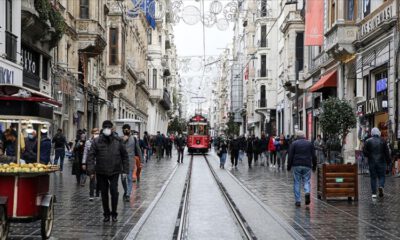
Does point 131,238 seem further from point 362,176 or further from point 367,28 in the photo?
point 367,28

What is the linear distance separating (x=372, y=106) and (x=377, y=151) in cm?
1303

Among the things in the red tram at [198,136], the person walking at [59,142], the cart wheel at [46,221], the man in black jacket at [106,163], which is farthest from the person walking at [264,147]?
the cart wheel at [46,221]

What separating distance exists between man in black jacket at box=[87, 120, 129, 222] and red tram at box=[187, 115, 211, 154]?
4749 cm

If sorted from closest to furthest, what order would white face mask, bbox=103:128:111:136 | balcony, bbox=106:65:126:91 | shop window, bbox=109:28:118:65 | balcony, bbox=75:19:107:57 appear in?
white face mask, bbox=103:128:111:136 → balcony, bbox=75:19:107:57 → balcony, bbox=106:65:126:91 → shop window, bbox=109:28:118:65

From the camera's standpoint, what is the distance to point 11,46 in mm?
22469

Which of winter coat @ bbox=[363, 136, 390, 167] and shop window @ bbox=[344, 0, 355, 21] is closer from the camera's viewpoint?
winter coat @ bbox=[363, 136, 390, 167]

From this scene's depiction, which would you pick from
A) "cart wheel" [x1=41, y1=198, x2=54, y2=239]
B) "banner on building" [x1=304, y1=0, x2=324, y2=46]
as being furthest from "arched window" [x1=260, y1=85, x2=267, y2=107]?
"cart wheel" [x1=41, y1=198, x2=54, y2=239]

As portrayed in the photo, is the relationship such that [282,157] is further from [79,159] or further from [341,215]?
[341,215]

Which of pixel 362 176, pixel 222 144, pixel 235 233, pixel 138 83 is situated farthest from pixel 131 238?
pixel 138 83

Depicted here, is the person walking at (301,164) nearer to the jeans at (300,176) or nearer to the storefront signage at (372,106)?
the jeans at (300,176)

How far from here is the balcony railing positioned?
72.7 feet

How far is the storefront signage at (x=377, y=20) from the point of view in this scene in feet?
81.9

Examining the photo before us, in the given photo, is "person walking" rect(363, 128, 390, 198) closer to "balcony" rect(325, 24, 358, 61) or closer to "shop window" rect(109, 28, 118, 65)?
"balcony" rect(325, 24, 358, 61)

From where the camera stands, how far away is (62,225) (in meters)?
10.9
